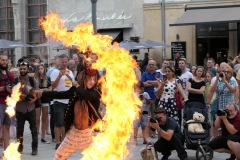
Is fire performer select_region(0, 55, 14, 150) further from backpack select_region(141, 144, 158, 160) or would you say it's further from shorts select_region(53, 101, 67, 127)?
backpack select_region(141, 144, 158, 160)

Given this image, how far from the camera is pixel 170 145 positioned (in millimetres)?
9266

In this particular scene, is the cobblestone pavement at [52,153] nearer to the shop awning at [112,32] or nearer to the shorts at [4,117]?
the shorts at [4,117]

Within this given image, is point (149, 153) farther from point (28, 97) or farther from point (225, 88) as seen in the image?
point (225, 88)

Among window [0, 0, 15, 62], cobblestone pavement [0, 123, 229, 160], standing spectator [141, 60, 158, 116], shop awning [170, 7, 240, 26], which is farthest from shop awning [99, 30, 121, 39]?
cobblestone pavement [0, 123, 229, 160]

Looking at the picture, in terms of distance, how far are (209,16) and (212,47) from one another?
63.3 inches

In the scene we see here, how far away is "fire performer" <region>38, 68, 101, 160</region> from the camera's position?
696cm

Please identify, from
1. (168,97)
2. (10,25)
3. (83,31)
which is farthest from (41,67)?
(10,25)

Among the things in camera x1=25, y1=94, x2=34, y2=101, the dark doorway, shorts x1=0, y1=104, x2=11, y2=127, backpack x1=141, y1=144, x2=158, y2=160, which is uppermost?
the dark doorway

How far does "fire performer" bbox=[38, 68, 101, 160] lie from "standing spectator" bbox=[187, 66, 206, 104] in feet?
12.0

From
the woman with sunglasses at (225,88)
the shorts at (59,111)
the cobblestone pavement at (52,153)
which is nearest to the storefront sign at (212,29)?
the woman with sunglasses at (225,88)

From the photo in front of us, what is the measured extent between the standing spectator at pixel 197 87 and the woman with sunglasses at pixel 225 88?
0.26m

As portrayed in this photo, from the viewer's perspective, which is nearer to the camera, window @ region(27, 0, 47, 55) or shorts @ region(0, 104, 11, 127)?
shorts @ region(0, 104, 11, 127)

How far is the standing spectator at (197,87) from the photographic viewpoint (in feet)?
34.1

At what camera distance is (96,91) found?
6.95m
